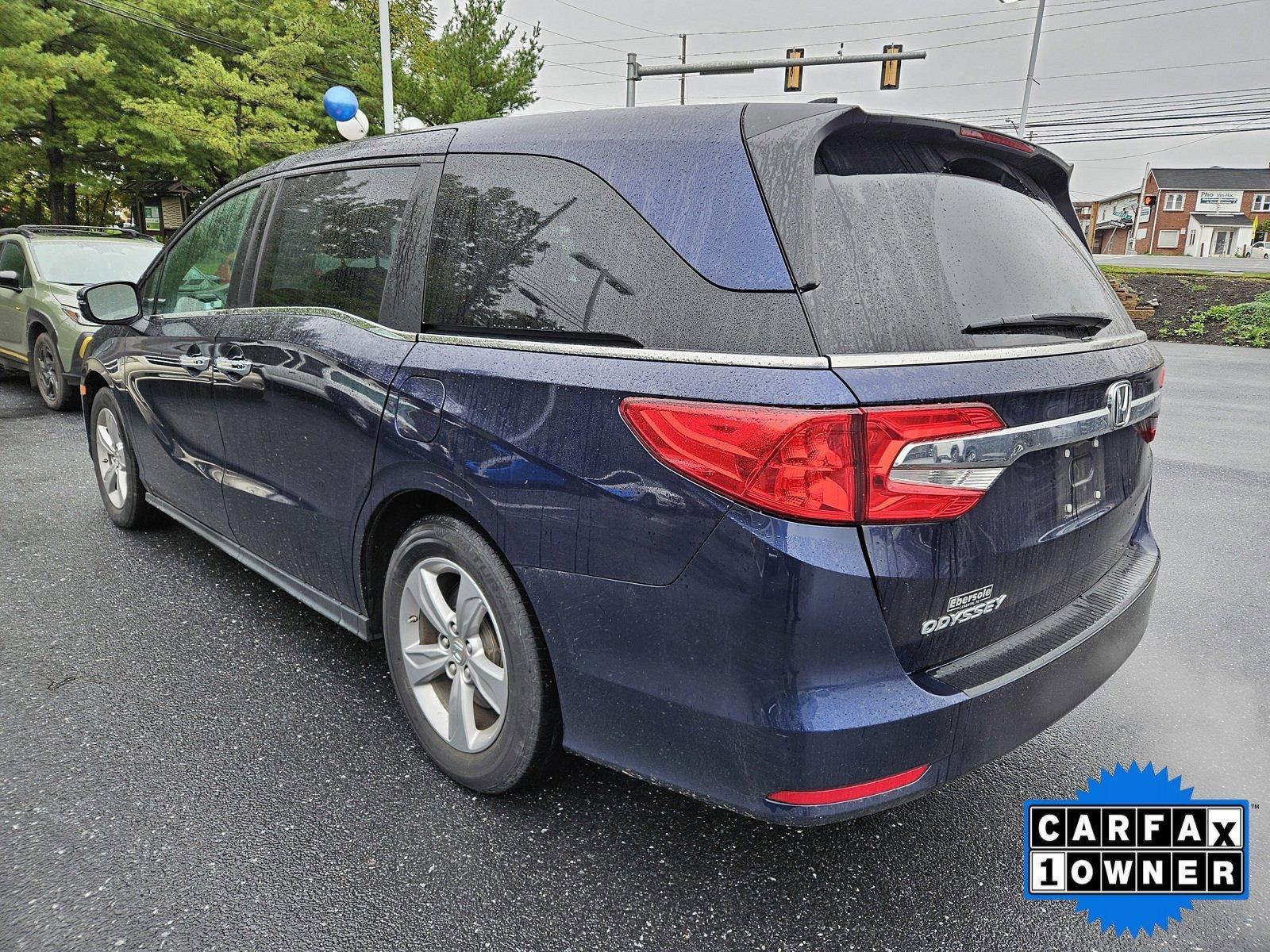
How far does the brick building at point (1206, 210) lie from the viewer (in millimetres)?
69250

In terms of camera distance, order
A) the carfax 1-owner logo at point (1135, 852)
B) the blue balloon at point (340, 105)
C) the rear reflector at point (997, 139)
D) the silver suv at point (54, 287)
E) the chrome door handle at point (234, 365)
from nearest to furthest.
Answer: the carfax 1-owner logo at point (1135, 852)
the rear reflector at point (997, 139)
the chrome door handle at point (234, 365)
the silver suv at point (54, 287)
the blue balloon at point (340, 105)

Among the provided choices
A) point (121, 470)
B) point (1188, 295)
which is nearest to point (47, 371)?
point (121, 470)

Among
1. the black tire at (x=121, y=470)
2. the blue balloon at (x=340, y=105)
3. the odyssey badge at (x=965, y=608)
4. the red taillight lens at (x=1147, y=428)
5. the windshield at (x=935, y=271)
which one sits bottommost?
the black tire at (x=121, y=470)

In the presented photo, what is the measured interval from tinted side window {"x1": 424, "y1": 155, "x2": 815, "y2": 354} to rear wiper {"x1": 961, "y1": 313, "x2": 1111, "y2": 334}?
472mm

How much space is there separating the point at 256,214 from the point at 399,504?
5.14 feet

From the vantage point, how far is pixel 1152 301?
19.3 metres

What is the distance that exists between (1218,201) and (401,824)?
88020mm

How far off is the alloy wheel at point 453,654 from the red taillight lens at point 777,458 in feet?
2.71

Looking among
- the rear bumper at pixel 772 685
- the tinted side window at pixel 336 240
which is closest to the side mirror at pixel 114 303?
the tinted side window at pixel 336 240

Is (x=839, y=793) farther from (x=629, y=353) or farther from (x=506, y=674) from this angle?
(x=629, y=353)

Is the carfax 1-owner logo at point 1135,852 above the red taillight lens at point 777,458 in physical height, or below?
below

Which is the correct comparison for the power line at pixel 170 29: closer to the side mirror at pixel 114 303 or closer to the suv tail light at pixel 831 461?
the side mirror at pixel 114 303

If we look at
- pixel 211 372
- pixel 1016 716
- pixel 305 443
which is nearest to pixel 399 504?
pixel 305 443

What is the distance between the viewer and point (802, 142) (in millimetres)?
1788
